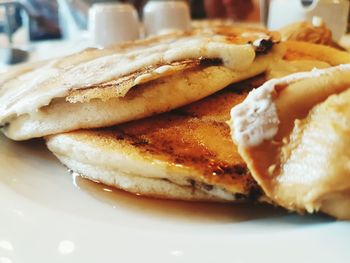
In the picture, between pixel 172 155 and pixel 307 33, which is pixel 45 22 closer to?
pixel 307 33

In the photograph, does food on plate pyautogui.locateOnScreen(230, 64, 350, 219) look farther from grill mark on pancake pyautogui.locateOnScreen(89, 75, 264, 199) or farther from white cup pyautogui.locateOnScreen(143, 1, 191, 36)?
white cup pyautogui.locateOnScreen(143, 1, 191, 36)

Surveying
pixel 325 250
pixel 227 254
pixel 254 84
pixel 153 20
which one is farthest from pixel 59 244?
pixel 153 20

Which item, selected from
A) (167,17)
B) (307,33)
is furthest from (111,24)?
(307,33)

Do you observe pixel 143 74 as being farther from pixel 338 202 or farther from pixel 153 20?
pixel 153 20

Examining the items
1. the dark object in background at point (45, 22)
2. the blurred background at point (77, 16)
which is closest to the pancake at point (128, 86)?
the blurred background at point (77, 16)

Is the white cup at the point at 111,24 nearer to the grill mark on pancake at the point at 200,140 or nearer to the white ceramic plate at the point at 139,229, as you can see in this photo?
the grill mark on pancake at the point at 200,140

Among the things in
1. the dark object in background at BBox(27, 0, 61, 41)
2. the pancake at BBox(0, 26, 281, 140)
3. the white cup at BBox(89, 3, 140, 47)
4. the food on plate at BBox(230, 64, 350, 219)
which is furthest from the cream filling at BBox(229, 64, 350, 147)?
the dark object in background at BBox(27, 0, 61, 41)
